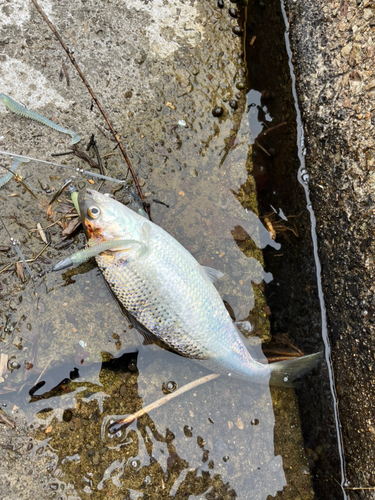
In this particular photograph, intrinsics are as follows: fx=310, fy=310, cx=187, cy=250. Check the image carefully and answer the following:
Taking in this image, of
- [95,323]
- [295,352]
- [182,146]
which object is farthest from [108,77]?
[295,352]

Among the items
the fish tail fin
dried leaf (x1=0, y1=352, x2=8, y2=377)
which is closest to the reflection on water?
the fish tail fin

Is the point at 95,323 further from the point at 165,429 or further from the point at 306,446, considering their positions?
the point at 306,446

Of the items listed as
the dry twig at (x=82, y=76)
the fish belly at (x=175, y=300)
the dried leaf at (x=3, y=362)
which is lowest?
the dried leaf at (x=3, y=362)

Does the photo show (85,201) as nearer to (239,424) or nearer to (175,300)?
(175,300)

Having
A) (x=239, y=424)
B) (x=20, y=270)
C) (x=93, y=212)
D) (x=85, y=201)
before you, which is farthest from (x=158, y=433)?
(x=85, y=201)

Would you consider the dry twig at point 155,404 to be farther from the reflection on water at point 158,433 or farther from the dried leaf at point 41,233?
the dried leaf at point 41,233

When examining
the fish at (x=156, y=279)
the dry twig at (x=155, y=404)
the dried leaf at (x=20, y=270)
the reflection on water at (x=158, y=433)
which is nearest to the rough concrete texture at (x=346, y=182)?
the reflection on water at (x=158, y=433)
